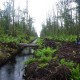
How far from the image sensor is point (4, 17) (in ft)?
175

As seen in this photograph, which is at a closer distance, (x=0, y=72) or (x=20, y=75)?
(x=20, y=75)

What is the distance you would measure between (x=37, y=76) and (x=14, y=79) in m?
2.95

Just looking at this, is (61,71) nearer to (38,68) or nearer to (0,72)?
(38,68)

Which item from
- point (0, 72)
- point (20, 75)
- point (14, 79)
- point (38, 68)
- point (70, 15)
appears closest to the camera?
point (38, 68)

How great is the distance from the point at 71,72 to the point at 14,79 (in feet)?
15.7

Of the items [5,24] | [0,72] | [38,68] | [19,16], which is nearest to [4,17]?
[5,24]

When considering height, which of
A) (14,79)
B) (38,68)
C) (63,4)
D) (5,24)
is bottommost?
(14,79)

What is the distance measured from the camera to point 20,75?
14570 millimetres

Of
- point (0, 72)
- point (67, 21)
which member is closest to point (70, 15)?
point (67, 21)

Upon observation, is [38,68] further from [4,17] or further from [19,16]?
[19,16]

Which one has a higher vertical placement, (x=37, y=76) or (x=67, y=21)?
(x=67, y=21)

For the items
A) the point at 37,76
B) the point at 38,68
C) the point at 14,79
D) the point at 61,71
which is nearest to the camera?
the point at 61,71

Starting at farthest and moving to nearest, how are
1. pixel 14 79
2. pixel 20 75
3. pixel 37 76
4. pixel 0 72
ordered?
pixel 0 72
pixel 20 75
pixel 14 79
pixel 37 76

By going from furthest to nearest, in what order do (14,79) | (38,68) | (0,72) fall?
(0,72) < (14,79) < (38,68)
